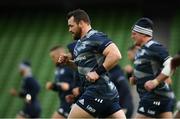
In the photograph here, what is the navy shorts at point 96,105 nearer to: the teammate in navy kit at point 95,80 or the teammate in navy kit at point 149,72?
the teammate in navy kit at point 95,80

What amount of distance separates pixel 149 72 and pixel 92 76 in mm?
1486

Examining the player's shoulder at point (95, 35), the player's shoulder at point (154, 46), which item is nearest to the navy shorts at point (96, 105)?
the player's shoulder at point (95, 35)

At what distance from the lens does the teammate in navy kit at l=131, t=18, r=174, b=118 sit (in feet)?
26.9

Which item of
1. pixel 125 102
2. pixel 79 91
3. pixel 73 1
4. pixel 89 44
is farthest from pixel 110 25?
pixel 89 44

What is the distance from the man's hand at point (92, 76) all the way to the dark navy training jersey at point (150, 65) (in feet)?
4.16

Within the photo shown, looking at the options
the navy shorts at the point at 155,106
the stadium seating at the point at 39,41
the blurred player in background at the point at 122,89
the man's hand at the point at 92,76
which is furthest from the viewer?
the stadium seating at the point at 39,41

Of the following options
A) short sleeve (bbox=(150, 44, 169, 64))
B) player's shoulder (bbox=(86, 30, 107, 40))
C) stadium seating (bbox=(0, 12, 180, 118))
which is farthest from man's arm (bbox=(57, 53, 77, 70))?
stadium seating (bbox=(0, 12, 180, 118))

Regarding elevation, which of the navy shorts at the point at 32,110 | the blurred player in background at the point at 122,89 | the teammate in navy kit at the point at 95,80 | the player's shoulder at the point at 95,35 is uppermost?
the player's shoulder at the point at 95,35

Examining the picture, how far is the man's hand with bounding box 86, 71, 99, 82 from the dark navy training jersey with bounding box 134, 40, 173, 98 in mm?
1268

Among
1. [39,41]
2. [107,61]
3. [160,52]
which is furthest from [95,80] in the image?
[39,41]

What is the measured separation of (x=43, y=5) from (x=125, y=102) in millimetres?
10917

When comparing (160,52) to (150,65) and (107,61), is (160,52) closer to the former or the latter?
(150,65)

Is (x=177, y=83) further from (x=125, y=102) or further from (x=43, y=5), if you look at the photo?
(x=43, y=5)

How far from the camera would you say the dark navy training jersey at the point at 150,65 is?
8086 millimetres
